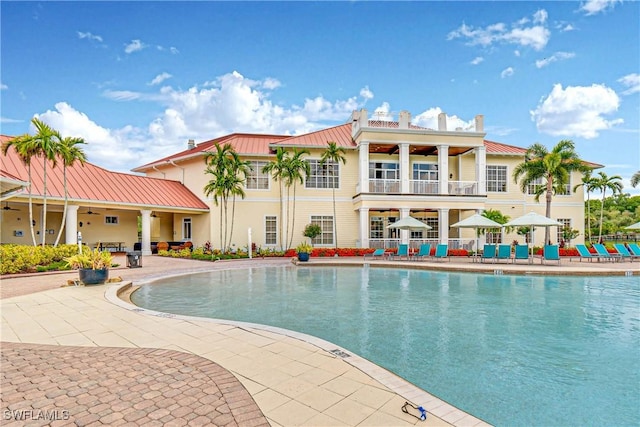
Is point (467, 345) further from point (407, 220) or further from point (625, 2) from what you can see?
point (625, 2)

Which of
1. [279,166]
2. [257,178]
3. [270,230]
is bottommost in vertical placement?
[270,230]

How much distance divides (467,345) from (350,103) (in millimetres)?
25193

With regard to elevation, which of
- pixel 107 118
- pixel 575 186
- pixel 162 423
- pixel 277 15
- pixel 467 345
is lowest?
pixel 467 345

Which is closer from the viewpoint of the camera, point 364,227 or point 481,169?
point 364,227

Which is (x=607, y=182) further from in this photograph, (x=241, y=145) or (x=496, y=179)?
A: (x=241, y=145)

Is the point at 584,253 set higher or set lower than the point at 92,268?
lower

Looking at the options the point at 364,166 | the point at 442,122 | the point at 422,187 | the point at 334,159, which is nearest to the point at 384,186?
the point at 364,166

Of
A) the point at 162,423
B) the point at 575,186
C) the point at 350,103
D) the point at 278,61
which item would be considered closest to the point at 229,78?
the point at 278,61

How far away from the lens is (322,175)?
77.6ft

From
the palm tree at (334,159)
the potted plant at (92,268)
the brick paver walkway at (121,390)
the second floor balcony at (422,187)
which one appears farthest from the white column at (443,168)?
the brick paver walkway at (121,390)

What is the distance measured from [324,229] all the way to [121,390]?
20.2 meters

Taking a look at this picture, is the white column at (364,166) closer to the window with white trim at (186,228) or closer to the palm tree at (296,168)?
the palm tree at (296,168)

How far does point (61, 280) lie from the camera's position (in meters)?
11.6

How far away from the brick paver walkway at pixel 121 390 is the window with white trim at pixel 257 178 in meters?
19.1
